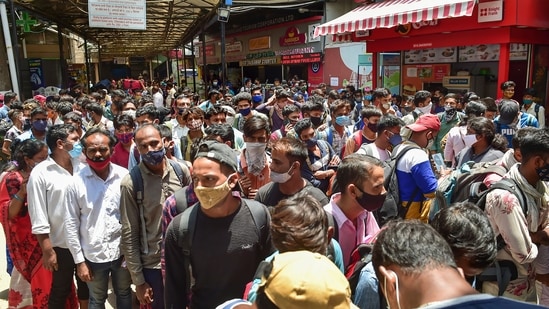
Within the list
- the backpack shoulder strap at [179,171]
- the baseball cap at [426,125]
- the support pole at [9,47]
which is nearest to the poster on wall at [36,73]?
the support pole at [9,47]

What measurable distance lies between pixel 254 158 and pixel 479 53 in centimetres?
918

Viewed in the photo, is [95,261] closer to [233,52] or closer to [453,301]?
[453,301]

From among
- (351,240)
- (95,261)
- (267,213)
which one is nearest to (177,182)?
(95,261)

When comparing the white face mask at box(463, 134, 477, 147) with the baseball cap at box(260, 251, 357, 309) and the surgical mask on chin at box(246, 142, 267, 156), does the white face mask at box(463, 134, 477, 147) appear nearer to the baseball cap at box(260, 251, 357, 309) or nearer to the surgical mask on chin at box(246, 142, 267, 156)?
the surgical mask on chin at box(246, 142, 267, 156)

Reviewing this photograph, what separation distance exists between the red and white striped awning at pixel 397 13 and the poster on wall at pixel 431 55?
5.38 feet

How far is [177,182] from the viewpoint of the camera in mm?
3334

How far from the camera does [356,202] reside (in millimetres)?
2594

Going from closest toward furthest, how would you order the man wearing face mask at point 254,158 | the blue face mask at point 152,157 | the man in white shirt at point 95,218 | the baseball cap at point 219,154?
the baseball cap at point 219,154 → the blue face mask at point 152,157 → the man in white shirt at point 95,218 → the man wearing face mask at point 254,158

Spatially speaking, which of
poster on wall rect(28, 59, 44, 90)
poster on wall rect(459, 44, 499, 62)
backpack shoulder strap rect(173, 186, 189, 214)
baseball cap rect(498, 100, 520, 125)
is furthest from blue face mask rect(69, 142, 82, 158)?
poster on wall rect(28, 59, 44, 90)

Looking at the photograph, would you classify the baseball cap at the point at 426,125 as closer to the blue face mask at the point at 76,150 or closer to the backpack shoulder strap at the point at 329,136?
the backpack shoulder strap at the point at 329,136

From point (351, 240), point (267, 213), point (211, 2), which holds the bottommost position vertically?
point (351, 240)

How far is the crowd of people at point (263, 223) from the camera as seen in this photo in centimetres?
149

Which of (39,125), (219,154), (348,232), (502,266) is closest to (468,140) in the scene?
(502,266)

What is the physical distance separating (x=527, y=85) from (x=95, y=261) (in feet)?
33.9
